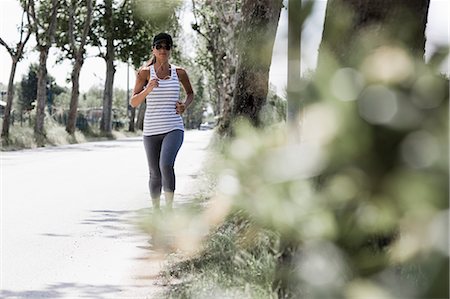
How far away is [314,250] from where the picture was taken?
1204 mm

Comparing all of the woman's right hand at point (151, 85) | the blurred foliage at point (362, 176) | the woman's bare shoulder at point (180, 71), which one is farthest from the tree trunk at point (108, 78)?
the blurred foliage at point (362, 176)

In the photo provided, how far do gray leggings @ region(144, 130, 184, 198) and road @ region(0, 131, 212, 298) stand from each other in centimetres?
43

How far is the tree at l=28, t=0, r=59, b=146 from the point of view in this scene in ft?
109

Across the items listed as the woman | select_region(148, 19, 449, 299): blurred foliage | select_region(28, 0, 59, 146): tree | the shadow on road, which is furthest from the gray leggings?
select_region(28, 0, 59, 146): tree

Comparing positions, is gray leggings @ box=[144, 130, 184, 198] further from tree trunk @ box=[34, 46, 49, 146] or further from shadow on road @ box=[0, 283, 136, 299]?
tree trunk @ box=[34, 46, 49, 146]

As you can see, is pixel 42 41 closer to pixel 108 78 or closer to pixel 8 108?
pixel 8 108

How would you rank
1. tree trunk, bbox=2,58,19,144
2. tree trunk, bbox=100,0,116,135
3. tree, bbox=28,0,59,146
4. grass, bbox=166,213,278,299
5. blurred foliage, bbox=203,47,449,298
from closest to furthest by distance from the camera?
blurred foliage, bbox=203,47,449,298
grass, bbox=166,213,278,299
tree trunk, bbox=2,58,19,144
tree, bbox=28,0,59,146
tree trunk, bbox=100,0,116,135

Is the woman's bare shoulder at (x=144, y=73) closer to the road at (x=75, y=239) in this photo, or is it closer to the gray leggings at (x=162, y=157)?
the gray leggings at (x=162, y=157)

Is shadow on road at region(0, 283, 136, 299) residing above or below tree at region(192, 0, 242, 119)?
below

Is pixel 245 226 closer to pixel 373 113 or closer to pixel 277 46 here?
pixel 277 46

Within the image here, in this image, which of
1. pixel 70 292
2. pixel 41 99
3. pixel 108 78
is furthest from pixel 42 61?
pixel 70 292

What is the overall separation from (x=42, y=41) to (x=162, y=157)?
93.6ft

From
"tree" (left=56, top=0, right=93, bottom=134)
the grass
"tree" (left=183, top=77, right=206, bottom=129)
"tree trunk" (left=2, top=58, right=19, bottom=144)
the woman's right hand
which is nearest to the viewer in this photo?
the grass

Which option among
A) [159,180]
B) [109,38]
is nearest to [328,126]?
[159,180]
